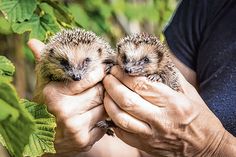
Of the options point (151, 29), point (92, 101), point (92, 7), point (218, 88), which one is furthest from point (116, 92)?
point (151, 29)

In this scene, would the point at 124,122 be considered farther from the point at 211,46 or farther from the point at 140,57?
the point at 211,46

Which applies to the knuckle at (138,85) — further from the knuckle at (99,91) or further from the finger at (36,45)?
the finger at (36,45)

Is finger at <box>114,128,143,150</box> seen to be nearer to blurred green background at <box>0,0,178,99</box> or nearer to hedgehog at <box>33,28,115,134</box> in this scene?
hedgehog at <box>33,28,115,134</box>

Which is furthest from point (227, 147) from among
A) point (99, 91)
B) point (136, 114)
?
point (99, 91)

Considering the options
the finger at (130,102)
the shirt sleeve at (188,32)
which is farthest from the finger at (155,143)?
the shirt sleeve at (188,32)

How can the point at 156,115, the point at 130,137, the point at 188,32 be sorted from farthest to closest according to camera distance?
the point at 188,32
the point at 130,137
the point at 156,115

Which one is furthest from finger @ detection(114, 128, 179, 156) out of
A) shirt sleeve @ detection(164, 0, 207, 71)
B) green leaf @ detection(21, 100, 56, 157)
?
shirt sleeve @ detection(164, 0, 207, 71)
